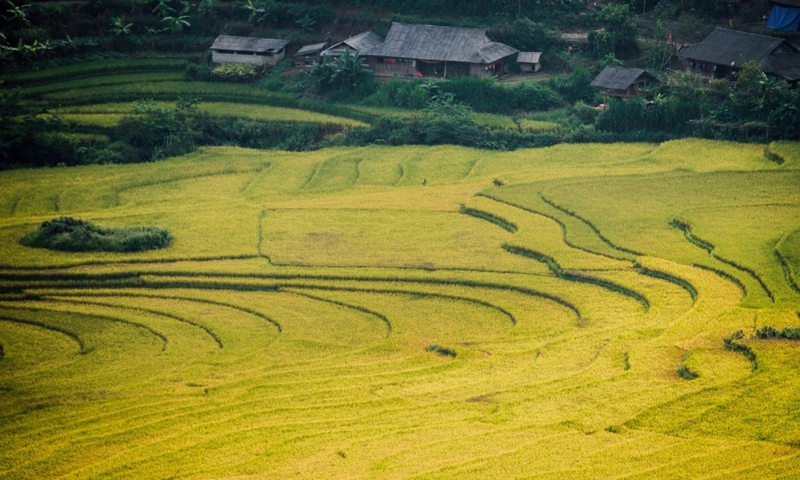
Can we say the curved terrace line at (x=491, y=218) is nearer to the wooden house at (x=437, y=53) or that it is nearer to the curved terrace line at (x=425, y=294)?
the curved terrace line at (x=425, y=294)

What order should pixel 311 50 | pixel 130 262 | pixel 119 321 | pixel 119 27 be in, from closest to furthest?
pixel 119 321
pixel 130 262
pixel 311 50
pixel 119 27

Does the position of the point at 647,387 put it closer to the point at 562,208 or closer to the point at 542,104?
the point at 562,208

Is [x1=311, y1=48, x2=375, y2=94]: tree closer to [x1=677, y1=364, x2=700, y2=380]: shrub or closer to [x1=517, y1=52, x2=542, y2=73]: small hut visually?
[x1=517, y1=52, x2=542, y2=73]: small hut

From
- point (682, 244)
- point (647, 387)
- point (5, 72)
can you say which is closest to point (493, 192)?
point (682, 244)

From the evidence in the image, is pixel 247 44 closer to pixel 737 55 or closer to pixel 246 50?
pixel 246 50

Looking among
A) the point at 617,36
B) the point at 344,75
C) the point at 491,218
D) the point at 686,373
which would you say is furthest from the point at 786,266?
the point at 344,75

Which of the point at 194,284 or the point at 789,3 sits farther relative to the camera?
the point at 789,3

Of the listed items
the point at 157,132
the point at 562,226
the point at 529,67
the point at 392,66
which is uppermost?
the point at 529,67

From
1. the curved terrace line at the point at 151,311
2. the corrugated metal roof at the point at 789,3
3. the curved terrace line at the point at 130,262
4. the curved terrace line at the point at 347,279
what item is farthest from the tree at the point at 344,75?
the curved terrace line at the point at 151,311

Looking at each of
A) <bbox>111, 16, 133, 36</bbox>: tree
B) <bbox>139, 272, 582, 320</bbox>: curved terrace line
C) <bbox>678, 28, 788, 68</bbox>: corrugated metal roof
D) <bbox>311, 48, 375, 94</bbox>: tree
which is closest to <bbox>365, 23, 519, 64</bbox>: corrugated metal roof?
<bbox>311, 48, 375, 94</bbox>: tree
